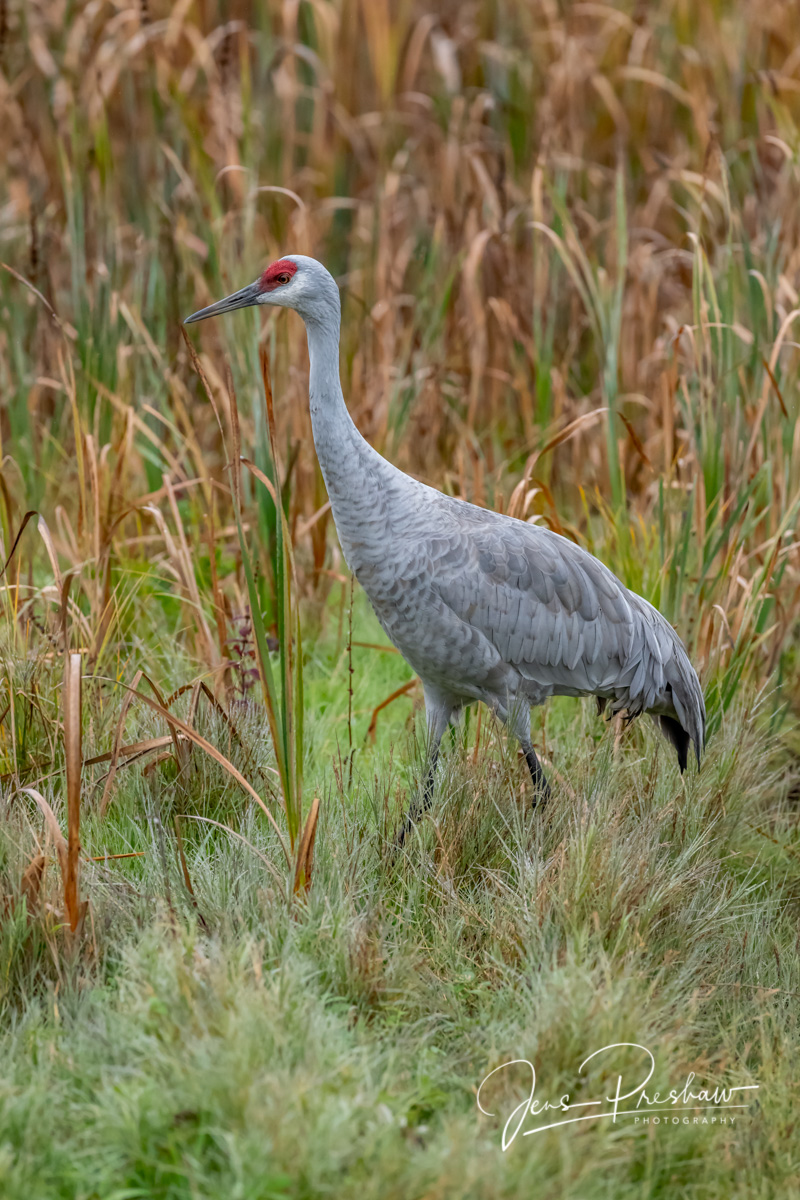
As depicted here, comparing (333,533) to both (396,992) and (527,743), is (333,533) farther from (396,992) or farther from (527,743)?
(396,992)

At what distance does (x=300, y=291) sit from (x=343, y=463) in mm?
438

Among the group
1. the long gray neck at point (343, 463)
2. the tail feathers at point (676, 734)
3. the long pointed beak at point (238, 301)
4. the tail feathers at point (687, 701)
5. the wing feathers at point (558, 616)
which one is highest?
the long pointed beak at point (238, 301)

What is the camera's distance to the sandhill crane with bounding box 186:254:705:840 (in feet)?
9.64

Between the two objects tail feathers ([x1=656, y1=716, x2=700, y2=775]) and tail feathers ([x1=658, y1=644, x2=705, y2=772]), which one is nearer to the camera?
tail feathers ([x1=658, y1=644, x2=705, y2=772])

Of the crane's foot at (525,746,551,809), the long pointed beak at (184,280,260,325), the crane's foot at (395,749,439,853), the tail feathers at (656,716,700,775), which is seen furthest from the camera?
the tail feathers at (656,716,700,775)

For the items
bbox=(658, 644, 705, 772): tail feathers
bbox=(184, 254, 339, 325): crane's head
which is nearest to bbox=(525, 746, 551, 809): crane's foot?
bbox=(658, 644, 705, 772): tail feathers

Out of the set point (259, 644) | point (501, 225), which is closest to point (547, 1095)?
point (259, 644)

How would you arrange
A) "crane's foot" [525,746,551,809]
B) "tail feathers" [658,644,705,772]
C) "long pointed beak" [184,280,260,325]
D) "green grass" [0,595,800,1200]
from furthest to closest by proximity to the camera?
1. "tail feathers" [658,644,705,772]
2. "long pointed beak" [184,280,260,325]
3. "crane's foot" [525,746,551,809]
4. "green grass" [0,595,800,1200]

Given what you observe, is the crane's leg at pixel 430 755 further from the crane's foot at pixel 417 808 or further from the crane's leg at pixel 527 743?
the crane's leg at pixel 527 743

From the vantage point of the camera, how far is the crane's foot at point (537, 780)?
2.88 meters

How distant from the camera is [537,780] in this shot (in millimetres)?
2938

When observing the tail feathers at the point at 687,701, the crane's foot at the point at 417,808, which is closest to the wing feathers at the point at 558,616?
the tail feathers at the point at 687,701

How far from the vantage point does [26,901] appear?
2.34 metres

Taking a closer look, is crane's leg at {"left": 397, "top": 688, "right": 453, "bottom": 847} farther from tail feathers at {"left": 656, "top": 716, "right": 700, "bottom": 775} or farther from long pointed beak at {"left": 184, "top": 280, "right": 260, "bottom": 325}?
long pointed beak at {"left": 184, "top": 280, "right": 260, "bottom": 325}
